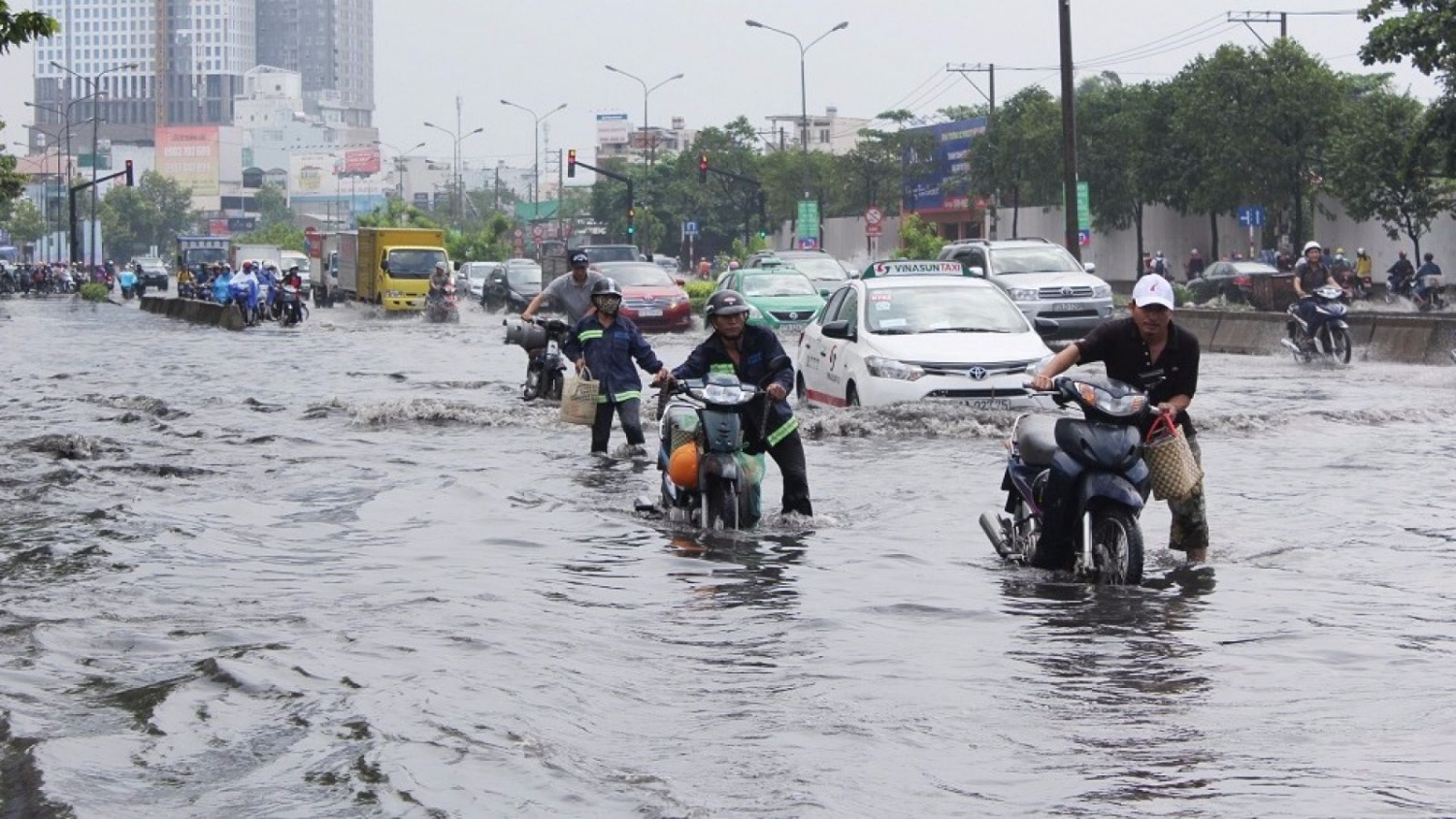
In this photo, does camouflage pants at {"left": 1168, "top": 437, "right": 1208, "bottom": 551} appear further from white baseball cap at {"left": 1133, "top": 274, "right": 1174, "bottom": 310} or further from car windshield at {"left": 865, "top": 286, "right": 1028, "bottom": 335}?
car windshield at {"left": 865, "top": 286, "right": 1028, "bottom": 335}

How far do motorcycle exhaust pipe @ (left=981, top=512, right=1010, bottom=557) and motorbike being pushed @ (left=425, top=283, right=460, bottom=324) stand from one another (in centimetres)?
3955

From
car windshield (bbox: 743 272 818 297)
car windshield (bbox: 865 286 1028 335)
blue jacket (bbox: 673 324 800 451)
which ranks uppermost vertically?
car windshield (bbox: 743 272 818 297)

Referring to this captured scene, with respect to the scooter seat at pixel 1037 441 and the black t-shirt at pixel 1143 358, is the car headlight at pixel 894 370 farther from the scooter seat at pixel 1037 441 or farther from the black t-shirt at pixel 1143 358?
the black t-shirt at pixel 1143 358

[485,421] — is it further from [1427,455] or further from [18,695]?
[18,695]

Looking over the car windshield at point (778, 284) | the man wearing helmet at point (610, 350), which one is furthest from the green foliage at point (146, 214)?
the man wearing helmet at point (610, 350)

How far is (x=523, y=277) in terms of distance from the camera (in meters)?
55.7

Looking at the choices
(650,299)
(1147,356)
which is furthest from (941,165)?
(1147,356)

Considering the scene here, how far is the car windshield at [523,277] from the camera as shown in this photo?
55.0 metres

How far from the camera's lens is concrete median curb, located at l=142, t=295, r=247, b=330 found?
1859 inches

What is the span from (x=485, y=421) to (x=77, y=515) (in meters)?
7.34

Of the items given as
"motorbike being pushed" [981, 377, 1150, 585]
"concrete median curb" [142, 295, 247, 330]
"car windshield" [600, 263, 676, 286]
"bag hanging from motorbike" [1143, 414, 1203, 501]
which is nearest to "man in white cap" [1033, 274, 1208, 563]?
"bag hanging from motorbike" [1143, 414, 1203, 501]

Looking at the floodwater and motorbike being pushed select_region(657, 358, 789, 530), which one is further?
motorbike being pushed select_region(657, 358, 789, 530)

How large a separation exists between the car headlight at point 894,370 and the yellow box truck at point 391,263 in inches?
1385

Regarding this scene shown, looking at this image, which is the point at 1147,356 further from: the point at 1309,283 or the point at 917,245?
the point at 917,245
